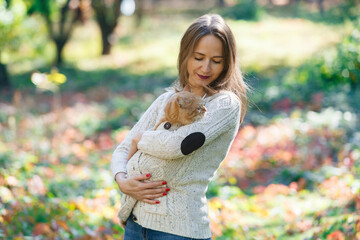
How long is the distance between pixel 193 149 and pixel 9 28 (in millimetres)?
10658

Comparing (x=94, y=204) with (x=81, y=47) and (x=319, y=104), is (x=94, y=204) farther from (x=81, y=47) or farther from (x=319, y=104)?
(x=81, y=47)

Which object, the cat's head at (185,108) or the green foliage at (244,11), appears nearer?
the cat's head at (185,108)

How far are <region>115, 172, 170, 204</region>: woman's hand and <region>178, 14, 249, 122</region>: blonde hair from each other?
23.6 inches

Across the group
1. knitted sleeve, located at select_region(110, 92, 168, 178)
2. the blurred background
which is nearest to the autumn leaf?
the blurred background

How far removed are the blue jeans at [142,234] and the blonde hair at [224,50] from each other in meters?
0.82

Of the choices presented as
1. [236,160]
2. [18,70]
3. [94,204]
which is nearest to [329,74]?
[236,160]

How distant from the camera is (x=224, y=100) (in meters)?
2.14

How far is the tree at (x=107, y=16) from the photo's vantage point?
61.9ft

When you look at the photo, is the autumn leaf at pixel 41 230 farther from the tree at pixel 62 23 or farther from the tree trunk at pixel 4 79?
the tree at pixel 62 23

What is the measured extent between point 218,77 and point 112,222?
2.64 m

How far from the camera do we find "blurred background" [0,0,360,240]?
14.3 ft

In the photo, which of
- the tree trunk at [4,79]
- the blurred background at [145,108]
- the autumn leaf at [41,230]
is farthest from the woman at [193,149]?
the tree trunk at [4,79]

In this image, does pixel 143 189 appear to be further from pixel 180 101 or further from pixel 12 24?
pixel 12 24

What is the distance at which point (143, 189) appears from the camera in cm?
213
